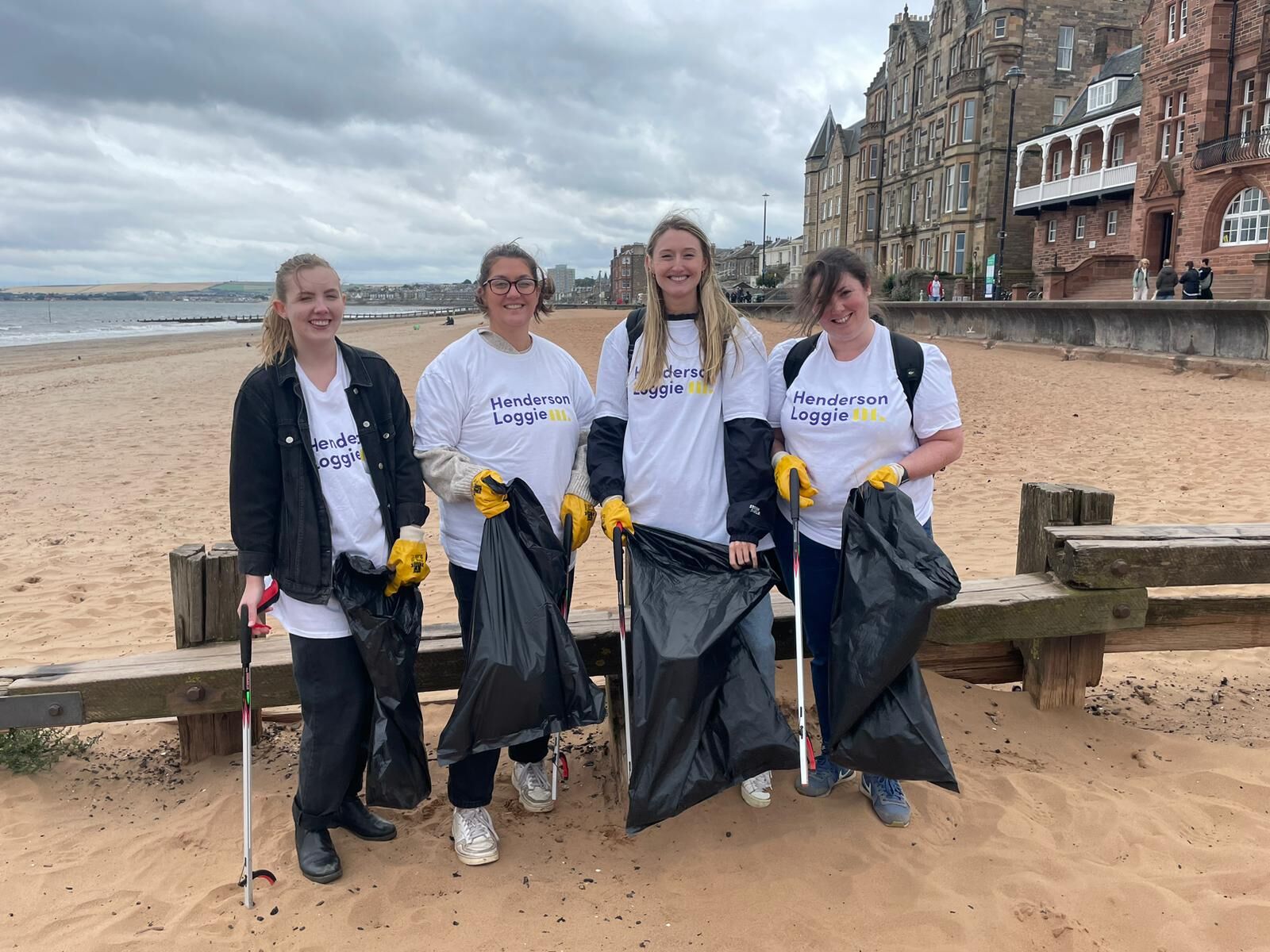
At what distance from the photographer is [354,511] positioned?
2.73 metres

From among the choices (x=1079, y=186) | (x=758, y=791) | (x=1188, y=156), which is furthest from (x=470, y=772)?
(x=1079, y=186)

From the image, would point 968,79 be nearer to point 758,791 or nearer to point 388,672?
point 758,791

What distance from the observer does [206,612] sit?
3355mm

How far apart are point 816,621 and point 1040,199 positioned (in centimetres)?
3937

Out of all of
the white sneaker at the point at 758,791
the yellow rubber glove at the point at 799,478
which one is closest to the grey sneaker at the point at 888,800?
the white sneaker at the point at 758,791

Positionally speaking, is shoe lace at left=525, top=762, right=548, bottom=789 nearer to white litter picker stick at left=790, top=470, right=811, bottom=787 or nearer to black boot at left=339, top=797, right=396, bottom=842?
black boot at left=339, top=797, right=396, bottom=842

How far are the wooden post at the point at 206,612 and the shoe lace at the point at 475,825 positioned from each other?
1.09 meters

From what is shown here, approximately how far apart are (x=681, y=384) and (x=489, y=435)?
67 cm

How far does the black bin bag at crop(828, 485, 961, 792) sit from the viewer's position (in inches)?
106

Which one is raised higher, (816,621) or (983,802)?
(816,621)

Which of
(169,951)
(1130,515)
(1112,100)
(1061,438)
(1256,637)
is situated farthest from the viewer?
(1112,100)

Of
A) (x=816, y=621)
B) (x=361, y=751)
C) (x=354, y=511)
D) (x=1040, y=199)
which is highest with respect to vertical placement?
Result: (x=1040, y=199)

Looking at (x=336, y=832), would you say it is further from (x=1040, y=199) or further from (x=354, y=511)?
(x=1040, y=199)

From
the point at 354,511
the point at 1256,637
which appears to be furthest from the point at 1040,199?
the point at 354,511
